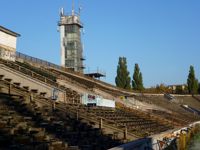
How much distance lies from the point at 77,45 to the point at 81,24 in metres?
5.62

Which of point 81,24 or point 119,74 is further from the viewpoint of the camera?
point 119,74

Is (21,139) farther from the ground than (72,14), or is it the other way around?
(72,14)

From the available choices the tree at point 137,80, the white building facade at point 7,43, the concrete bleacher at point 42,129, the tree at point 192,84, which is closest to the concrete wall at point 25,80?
the concrete bleacher at point 42,129

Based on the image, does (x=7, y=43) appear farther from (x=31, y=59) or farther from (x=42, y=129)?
(x=42, y=129)

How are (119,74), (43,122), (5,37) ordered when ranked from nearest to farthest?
(43,122)
(5,37)
(119,74)

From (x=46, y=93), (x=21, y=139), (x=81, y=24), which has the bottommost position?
(x=21, y=139)

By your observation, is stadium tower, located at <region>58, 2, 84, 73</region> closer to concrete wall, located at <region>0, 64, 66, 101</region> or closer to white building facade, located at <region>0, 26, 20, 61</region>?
white building facade, located at <region>0, 26, 20, 61</region>

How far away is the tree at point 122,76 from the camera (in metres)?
84.4

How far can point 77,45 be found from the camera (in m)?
74.2

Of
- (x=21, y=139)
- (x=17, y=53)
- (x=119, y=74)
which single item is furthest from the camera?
(x=119, y=74)

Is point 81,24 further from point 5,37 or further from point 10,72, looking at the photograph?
point 10,72

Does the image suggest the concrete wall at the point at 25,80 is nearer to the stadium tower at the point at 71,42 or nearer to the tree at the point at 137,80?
the stadium tower at the point at 71,42

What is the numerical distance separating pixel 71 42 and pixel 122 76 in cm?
1737

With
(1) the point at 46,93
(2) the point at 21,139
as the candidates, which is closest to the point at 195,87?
(1) the point at 46,93
